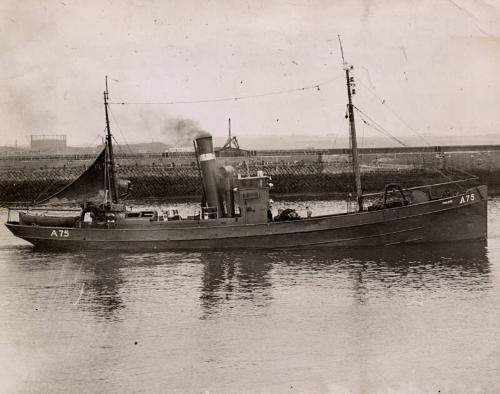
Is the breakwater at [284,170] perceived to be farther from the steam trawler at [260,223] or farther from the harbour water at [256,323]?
the harbour water at [256,323]

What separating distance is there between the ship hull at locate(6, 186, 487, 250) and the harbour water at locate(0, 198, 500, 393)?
1.32 m

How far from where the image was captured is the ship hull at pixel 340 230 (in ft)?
104

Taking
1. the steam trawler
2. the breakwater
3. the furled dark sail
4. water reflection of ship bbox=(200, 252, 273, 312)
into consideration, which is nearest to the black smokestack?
the steam trawler

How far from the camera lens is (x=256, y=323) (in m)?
20.1

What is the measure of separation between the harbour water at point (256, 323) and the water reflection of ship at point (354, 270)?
7 cm

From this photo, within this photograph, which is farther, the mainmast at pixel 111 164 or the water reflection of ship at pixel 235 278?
the mainmast at pixel 111 164

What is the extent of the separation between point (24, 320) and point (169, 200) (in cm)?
3432

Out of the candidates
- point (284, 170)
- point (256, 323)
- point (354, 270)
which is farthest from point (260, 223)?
point (284, 170)

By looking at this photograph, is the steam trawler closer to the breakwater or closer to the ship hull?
the ship hull

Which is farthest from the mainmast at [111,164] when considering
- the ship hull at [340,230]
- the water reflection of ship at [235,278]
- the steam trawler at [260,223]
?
the water reflection of ship at [235,278]

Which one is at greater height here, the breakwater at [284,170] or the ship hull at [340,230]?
the breakwater at [284,170]

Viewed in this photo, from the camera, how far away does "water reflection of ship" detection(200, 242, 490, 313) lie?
24.0 meters

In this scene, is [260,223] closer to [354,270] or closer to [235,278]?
[235,278]

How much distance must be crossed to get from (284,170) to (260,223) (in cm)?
3223
